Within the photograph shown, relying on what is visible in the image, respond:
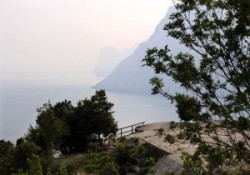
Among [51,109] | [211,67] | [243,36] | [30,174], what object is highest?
[51,109]

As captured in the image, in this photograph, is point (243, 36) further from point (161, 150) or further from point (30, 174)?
point (161, 150)

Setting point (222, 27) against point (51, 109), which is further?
point (51, 109)

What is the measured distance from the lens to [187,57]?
11547 millimetres

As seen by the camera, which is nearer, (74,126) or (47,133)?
(47,133)

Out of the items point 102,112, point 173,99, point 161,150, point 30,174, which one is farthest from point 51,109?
point 173,99

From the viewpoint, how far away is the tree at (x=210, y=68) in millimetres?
10258

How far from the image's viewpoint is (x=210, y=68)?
35.3ft

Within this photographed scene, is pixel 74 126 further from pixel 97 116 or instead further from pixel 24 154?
pixel 24 154

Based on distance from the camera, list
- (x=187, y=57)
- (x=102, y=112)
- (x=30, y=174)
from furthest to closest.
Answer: (x=102, y=112), (x=30, y=174), (x=187, y=57)

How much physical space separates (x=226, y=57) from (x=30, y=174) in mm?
13226

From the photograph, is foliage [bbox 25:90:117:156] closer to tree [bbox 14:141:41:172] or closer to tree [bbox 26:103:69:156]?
tree [bbox 26:103:69:156]

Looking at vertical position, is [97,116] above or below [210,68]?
above

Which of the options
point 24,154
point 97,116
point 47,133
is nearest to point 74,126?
point 97,116

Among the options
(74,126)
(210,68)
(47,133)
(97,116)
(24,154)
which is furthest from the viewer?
(74,126)
